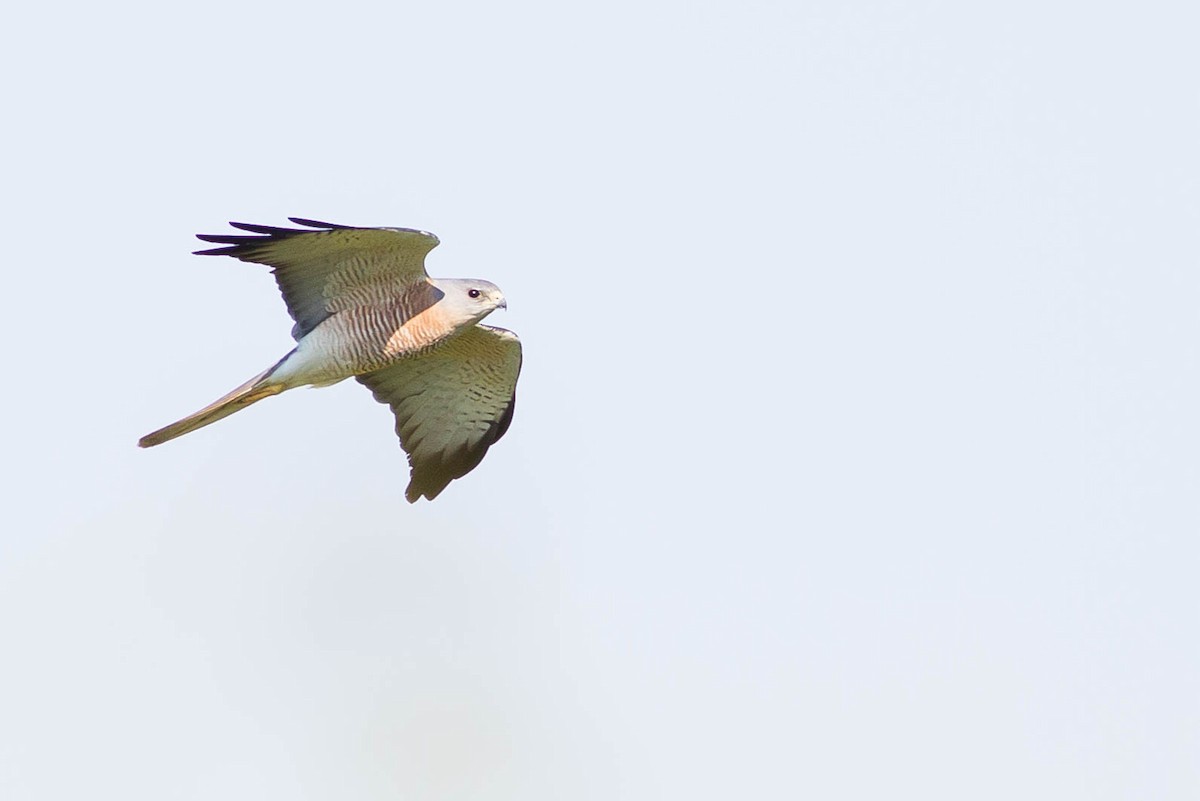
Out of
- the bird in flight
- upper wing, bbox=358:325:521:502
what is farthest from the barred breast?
upper wing, bbox=358:325:521:502

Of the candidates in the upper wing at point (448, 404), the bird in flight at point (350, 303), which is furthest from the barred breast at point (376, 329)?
the upper wing at point (448, 404)

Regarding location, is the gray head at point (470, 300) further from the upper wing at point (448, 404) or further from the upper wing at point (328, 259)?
the upper wing at point (448, 404)

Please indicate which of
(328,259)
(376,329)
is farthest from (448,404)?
(328,259)

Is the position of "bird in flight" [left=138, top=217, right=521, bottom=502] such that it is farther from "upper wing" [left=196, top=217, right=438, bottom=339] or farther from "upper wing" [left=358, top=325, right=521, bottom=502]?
"upper wing" [left=358, top=325, right=521, bottom=502]

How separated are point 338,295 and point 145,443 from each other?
191cm

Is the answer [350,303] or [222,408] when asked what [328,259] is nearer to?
[350,303]

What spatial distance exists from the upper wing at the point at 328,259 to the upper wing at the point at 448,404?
1.33 meters

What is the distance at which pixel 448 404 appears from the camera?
627 inches

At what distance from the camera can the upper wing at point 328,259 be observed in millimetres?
13547

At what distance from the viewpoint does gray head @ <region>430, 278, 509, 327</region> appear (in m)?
14.0

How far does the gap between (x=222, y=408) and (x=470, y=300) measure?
2108 millimetres

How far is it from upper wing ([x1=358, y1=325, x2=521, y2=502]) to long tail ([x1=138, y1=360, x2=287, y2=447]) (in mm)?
1655

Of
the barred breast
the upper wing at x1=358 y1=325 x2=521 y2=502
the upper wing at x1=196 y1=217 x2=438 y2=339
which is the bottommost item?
the upper wing at x1=358 y1=325 x2=521 y2=502

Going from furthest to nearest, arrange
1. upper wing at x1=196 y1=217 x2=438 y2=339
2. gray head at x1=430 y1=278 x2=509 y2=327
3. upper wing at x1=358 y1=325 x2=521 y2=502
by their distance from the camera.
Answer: upper wing at x1=358 y1=325 x2=521 y2=502 < gray head at x1=430 y1=278 x2=509 y2=327 < upper wing at x1=196 y1=217 x2=438 y2=339
